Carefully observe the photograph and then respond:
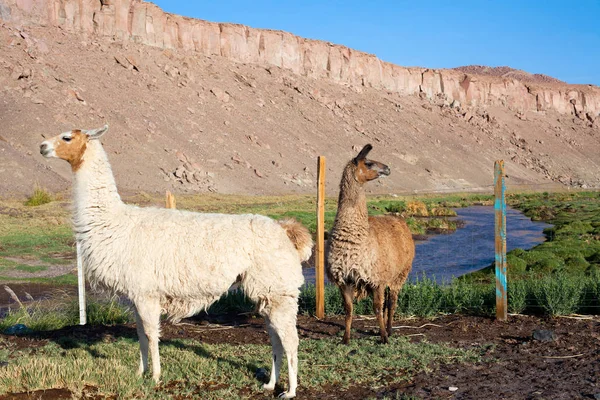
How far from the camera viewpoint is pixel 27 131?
4919cm

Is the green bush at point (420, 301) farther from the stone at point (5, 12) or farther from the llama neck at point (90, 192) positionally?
the stone at point (5, 12)

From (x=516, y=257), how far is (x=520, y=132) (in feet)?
343

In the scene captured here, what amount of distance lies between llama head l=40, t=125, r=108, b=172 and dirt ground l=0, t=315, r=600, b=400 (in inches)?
97.5

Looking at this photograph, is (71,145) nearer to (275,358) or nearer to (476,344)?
(275,358)

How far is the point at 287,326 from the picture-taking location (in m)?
6.68

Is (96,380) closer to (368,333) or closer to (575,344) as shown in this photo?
(368,333)

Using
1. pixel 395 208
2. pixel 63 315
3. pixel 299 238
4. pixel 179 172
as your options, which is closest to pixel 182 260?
pixel 299 238

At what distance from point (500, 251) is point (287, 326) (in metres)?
4.70

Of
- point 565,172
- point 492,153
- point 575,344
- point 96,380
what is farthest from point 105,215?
point 565,172

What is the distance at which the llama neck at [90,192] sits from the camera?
7.07m

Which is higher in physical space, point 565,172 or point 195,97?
point 195,97

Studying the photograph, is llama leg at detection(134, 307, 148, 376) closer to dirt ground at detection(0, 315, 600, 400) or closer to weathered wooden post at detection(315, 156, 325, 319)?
dirt ground at detection(0, 315, 600, 400)

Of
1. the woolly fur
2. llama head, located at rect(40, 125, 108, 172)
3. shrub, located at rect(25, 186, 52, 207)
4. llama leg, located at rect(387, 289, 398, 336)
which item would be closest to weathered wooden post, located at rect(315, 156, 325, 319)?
llama leg, located at rect(387, 289, 398, 336)

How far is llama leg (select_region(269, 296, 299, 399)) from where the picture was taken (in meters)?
6.60
